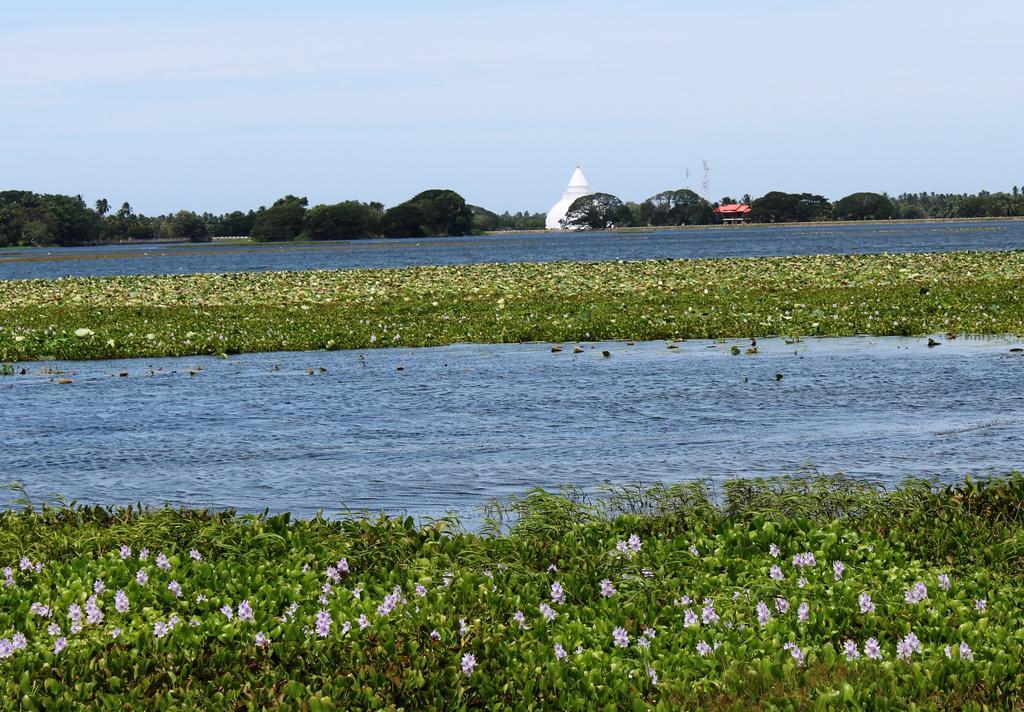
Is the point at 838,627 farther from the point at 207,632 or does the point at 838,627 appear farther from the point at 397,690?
the point at 207,632

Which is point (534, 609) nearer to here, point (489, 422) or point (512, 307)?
point (489, 422)

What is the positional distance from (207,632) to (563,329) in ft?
70.0

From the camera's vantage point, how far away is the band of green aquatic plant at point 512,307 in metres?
28.5

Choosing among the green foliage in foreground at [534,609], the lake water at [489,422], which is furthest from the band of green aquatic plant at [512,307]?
the green foliage in foreground at [534,609]

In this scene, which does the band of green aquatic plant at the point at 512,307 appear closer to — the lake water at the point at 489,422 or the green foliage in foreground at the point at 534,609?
the lake water at the point at 489,422

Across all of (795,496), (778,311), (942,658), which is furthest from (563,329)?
(942,658)

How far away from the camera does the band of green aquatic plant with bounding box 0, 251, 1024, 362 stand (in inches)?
1124

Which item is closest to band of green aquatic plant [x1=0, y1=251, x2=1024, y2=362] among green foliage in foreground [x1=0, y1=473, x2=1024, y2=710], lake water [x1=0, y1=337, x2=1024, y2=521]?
lake water [x1=0, y1=337, x2=1024, y2=521]

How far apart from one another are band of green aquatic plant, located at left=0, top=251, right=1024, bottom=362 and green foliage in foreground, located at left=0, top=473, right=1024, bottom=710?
57.2ft

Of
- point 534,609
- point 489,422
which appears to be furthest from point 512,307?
point 534,609

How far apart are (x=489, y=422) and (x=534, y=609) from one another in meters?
8.88

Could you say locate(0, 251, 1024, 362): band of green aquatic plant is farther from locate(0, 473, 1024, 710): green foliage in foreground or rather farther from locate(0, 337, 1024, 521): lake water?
locate(0, 473, 1024, 710): green foliage in foreground

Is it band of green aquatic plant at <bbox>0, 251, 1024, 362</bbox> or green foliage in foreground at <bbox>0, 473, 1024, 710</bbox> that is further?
band of green aquatic plant at <bbox>0, 251, 1024, 362</bbox>

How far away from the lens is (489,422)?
1753 cm
